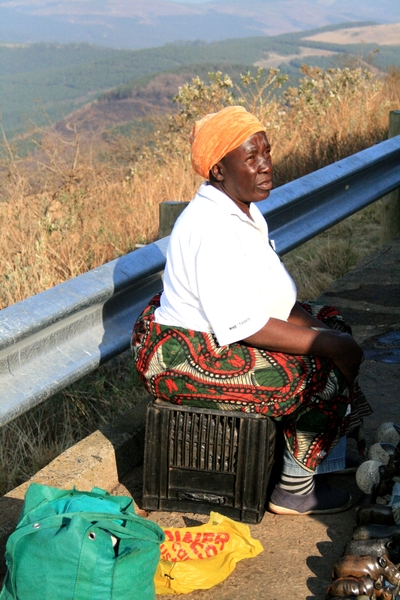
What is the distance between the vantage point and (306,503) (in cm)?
264

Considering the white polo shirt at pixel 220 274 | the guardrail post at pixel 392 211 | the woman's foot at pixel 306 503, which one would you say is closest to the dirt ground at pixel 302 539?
the woman's foot at pixel 306 503

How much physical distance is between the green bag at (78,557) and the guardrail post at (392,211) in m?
4.21

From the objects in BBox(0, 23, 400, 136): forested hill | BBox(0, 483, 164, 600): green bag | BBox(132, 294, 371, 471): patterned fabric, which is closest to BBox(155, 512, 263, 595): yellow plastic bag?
BBox(0, 483, 164, 600): green bag

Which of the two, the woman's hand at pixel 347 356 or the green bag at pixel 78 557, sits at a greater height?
the woman's hand at pixel 347 356

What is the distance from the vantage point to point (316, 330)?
2.53 meters

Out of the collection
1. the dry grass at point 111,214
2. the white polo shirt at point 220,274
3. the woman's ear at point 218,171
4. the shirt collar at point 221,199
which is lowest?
the dry grass at point 111,214

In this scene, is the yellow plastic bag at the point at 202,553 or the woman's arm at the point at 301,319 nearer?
the yellow plastic bag at the point at 202,553

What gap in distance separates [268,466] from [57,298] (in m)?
0.87

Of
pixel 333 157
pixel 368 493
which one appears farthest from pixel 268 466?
pixel 333 157

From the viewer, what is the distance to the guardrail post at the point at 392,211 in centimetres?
576

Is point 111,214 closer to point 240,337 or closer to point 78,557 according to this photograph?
point 240,337

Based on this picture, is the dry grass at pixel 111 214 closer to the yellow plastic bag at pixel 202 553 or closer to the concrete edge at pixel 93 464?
the concrete edge at pixel 93 464

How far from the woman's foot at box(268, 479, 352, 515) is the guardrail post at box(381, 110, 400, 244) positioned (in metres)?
3.48

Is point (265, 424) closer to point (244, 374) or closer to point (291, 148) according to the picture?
point (244, 374)
